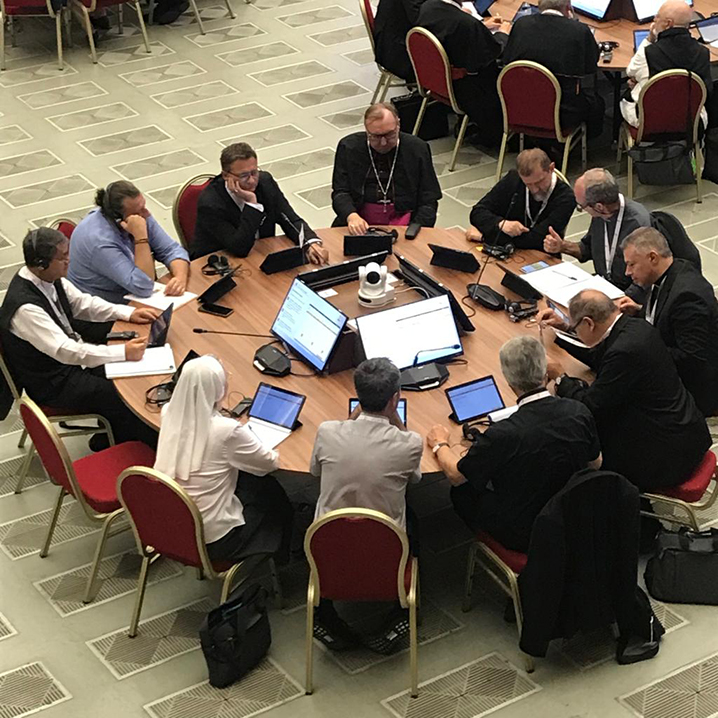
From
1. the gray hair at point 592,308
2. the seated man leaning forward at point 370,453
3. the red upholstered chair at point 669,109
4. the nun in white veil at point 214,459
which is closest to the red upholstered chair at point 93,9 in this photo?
the red upholstered chair at point 669,109

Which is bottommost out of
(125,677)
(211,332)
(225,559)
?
(125,677)

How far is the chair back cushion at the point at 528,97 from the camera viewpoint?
26.0ft

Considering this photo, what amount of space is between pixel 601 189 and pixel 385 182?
130cm

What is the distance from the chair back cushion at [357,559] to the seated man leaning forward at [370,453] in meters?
0.17

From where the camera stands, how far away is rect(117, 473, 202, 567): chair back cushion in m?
4.58

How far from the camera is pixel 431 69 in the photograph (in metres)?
8.55

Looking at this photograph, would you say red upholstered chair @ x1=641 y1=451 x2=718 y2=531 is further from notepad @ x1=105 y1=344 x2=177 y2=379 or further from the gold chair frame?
the gold chair frame

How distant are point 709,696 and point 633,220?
241cm

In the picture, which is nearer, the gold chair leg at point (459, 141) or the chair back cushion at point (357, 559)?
the chair back cushion at point (357, 559)

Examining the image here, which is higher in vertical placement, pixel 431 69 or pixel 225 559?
pixel 431 69

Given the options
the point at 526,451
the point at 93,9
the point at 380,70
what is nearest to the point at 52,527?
the point at 526,451

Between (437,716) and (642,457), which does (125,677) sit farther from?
(642,457)

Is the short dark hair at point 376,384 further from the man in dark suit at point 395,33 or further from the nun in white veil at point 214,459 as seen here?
the man in dark suit at point 395,33

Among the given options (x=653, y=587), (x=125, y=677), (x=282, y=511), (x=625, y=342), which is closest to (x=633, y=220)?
(x=625, y=342)
